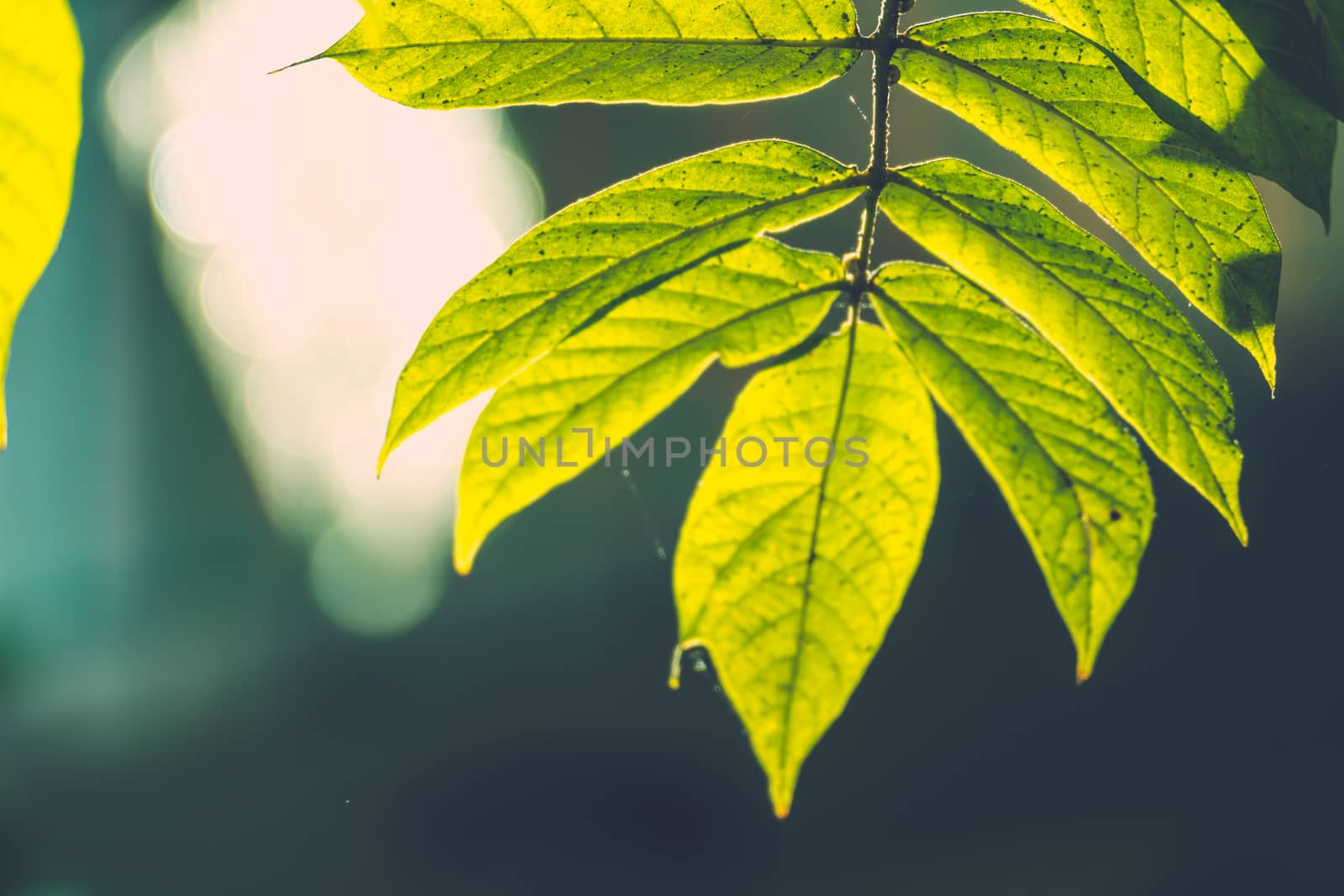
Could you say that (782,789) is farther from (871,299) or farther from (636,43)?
(636,43)

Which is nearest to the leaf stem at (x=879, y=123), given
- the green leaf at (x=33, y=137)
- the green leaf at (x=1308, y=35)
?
the green leaf at (x=1308, y=35)

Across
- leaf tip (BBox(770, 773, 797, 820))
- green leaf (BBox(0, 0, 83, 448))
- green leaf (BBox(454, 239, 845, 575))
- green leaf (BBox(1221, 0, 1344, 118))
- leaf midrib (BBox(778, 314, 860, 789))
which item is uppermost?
green leaf (BBox(0, 0, 83, 448))

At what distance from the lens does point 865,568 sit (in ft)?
2.13

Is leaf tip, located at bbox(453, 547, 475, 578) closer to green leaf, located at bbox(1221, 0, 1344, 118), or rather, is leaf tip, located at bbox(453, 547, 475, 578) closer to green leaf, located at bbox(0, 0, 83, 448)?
green leaf, located at bbox(0, 0, 83, 448)

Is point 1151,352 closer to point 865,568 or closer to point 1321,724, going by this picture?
point 865,568

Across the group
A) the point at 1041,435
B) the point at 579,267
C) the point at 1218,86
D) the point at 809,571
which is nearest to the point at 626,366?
the point at 579,267

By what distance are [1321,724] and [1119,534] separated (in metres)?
6.63

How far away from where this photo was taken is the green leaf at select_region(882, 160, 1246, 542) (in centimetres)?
63

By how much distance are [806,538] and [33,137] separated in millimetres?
499

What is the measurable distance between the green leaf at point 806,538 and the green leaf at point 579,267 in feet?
0.37

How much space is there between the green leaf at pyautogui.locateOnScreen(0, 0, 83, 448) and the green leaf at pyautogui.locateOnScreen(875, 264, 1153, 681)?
0.51 metres

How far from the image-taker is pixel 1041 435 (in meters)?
0.66

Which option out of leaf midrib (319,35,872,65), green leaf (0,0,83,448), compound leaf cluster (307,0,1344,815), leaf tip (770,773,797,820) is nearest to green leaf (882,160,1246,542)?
compound leaf cluster (307,0,1344,815)

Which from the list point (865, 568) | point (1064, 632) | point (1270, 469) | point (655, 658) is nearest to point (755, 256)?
point (865, 568)
